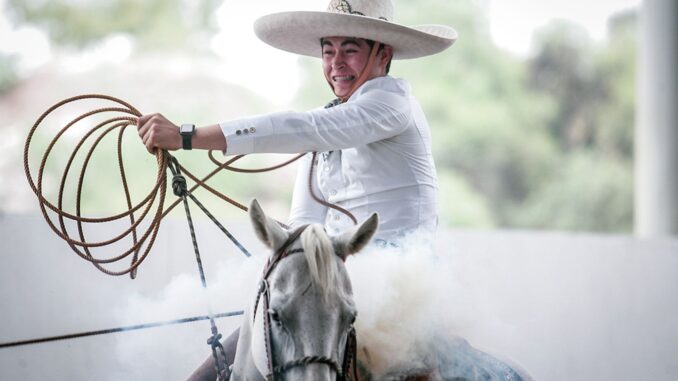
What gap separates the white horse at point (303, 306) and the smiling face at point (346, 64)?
900 mm

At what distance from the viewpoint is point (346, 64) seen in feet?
9.62

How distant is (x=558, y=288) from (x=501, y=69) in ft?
42.4

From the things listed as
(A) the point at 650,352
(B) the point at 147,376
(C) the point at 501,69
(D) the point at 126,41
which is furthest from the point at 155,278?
(C) the point at 501,69

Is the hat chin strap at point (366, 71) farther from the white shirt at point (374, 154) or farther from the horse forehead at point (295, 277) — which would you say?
the horse forehead at point (295, 277)

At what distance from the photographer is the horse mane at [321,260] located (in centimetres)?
196

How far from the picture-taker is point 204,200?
15.2m

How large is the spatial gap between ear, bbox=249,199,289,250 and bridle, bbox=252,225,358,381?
0.05 feet

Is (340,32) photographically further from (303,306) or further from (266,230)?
(303,306)

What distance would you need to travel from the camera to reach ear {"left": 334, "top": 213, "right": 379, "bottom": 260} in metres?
2.10

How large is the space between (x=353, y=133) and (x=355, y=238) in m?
0.59

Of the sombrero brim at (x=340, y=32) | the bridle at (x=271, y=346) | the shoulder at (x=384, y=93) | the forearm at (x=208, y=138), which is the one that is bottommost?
the bridle at (x=271, y=346)

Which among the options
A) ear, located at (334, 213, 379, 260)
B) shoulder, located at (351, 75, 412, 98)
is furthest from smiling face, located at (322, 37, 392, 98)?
ear, located at (334, 213, 379, 260)

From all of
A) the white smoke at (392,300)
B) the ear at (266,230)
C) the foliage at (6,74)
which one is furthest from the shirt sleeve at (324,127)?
the foliage at (6,74)

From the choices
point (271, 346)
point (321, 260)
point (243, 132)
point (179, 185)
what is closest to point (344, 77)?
point (243, 132)
